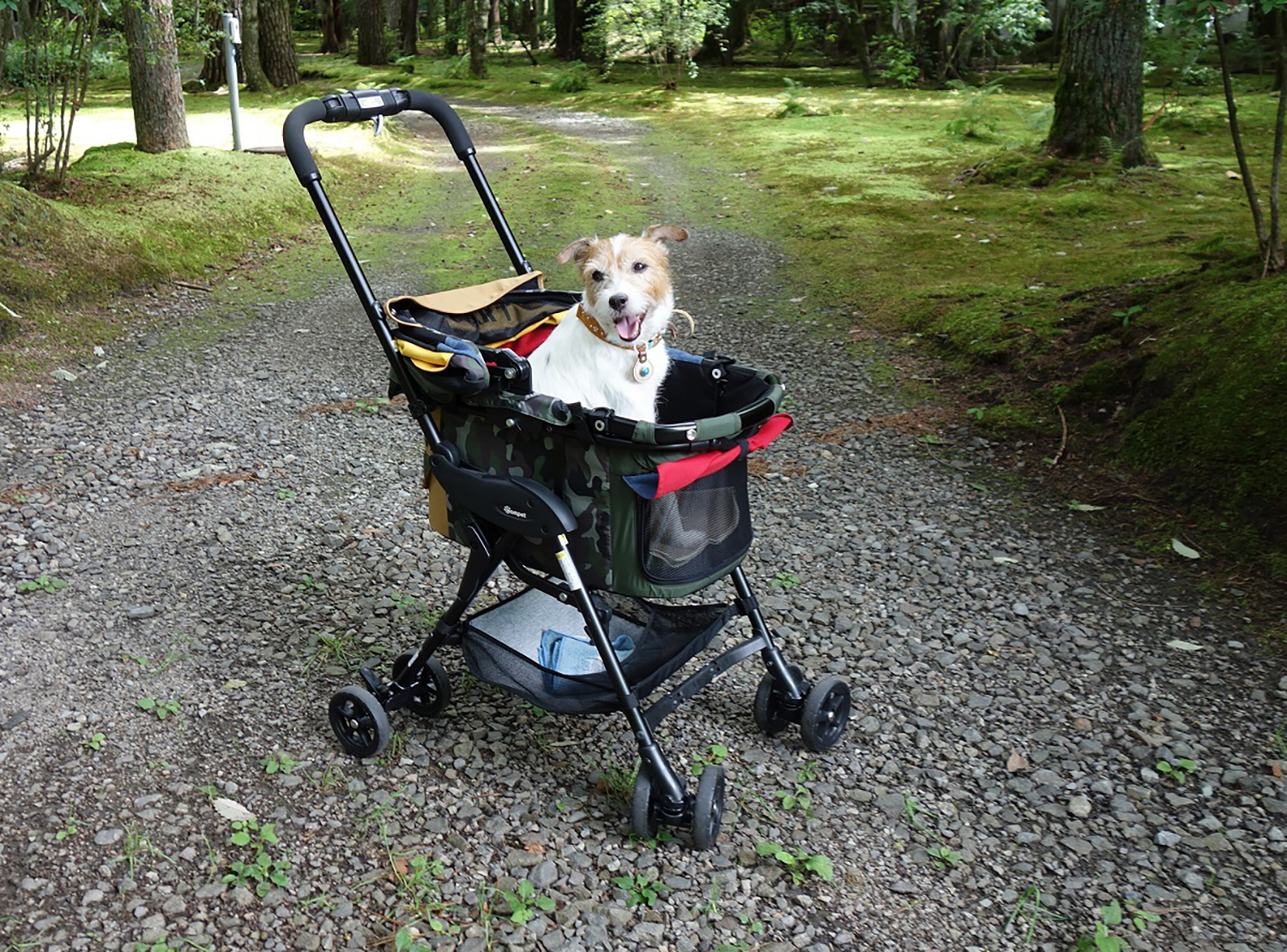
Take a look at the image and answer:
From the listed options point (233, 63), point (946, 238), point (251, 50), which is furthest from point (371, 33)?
point (946, 238)

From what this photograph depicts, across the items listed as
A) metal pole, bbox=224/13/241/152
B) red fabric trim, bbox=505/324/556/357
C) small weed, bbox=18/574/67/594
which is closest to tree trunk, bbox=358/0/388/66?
metal pole, bbox=224/13/241/152

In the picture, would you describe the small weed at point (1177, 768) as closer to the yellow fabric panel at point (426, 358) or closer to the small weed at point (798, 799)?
the small weed at point (798, 799)

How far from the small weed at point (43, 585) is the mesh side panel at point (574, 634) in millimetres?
1850

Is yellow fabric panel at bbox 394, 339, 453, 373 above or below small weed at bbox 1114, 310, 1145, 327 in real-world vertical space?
above

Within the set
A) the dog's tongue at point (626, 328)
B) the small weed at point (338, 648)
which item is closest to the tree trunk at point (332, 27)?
the small weed at point (338, 648)

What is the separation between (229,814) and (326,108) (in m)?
2.16

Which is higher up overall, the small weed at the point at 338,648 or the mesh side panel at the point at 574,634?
the mesh side panel at the point at 574,634

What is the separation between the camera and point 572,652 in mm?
3561

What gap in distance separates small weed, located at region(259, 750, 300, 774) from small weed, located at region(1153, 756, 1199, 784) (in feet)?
8.72

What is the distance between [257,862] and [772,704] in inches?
62.3

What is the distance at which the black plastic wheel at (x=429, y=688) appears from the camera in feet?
10.7

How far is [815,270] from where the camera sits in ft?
29.2

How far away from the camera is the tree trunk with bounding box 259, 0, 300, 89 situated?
20.2m

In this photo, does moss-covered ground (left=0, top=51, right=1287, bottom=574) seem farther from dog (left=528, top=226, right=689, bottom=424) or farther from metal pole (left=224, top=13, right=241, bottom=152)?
dog (left=528, top=226, right=689, bottom=424)
